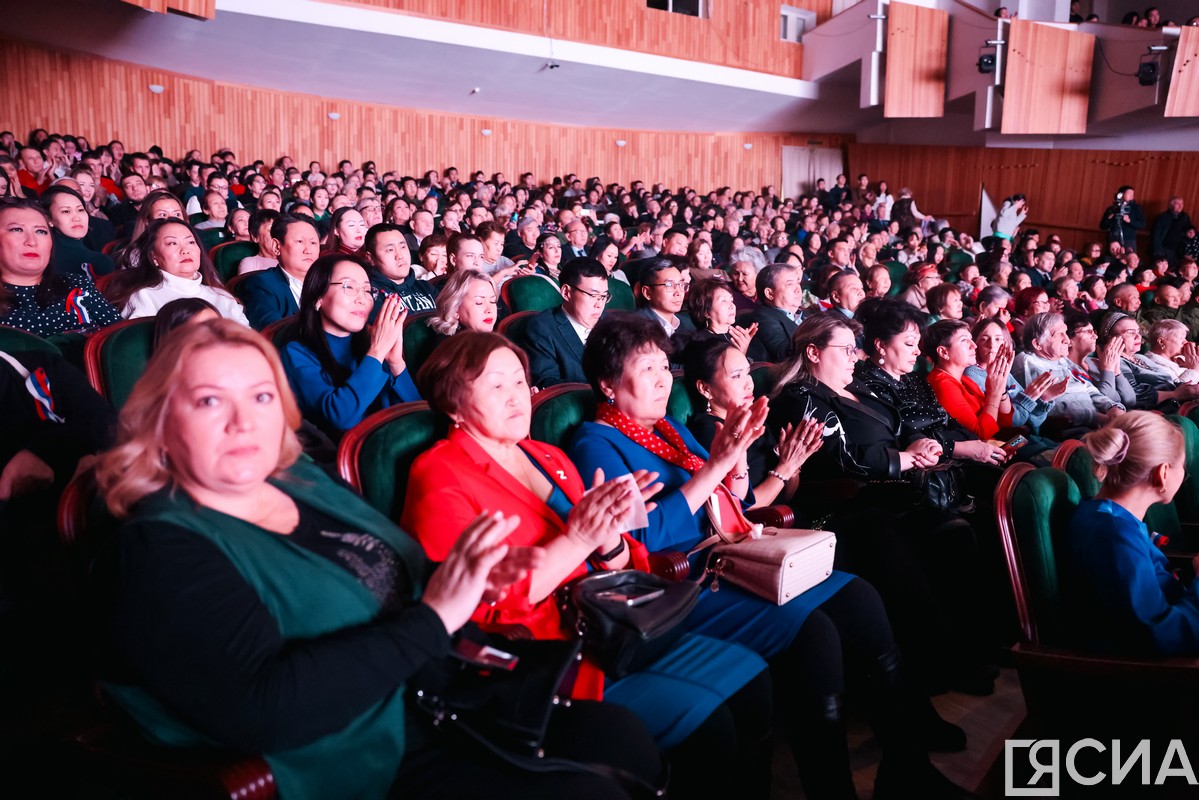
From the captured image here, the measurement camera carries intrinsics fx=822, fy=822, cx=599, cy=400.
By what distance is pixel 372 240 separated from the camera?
2654 millimetres

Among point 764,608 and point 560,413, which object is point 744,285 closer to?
point 560,413

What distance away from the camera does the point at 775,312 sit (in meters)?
2.98

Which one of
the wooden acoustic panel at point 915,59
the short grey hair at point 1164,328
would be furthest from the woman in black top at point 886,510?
the wooden acoustic panel at point 915,59

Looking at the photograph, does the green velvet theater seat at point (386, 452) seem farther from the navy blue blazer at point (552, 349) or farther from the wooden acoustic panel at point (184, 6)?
the wooden acoustic panel at point (184, 6)

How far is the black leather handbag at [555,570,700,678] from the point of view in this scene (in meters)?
1.01

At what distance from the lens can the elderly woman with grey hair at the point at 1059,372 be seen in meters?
2.55

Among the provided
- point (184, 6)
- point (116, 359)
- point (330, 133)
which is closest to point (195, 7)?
point (184, 6)

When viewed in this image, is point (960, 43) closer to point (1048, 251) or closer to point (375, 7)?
point (1048, 251)

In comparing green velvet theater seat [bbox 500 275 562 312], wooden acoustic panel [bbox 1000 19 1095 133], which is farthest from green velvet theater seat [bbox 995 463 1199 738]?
wooden acoustic panel [bbox 1000 19 1095 133]

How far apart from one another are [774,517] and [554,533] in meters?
0.53

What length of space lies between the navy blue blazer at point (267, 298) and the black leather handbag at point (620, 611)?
157 centimetres

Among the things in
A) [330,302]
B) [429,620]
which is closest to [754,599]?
[429,620]

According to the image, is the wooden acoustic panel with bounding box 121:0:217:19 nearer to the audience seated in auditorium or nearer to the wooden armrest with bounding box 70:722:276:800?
the audience seated in auditorium

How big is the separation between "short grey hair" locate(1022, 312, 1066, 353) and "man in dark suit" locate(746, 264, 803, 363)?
2.53ft
